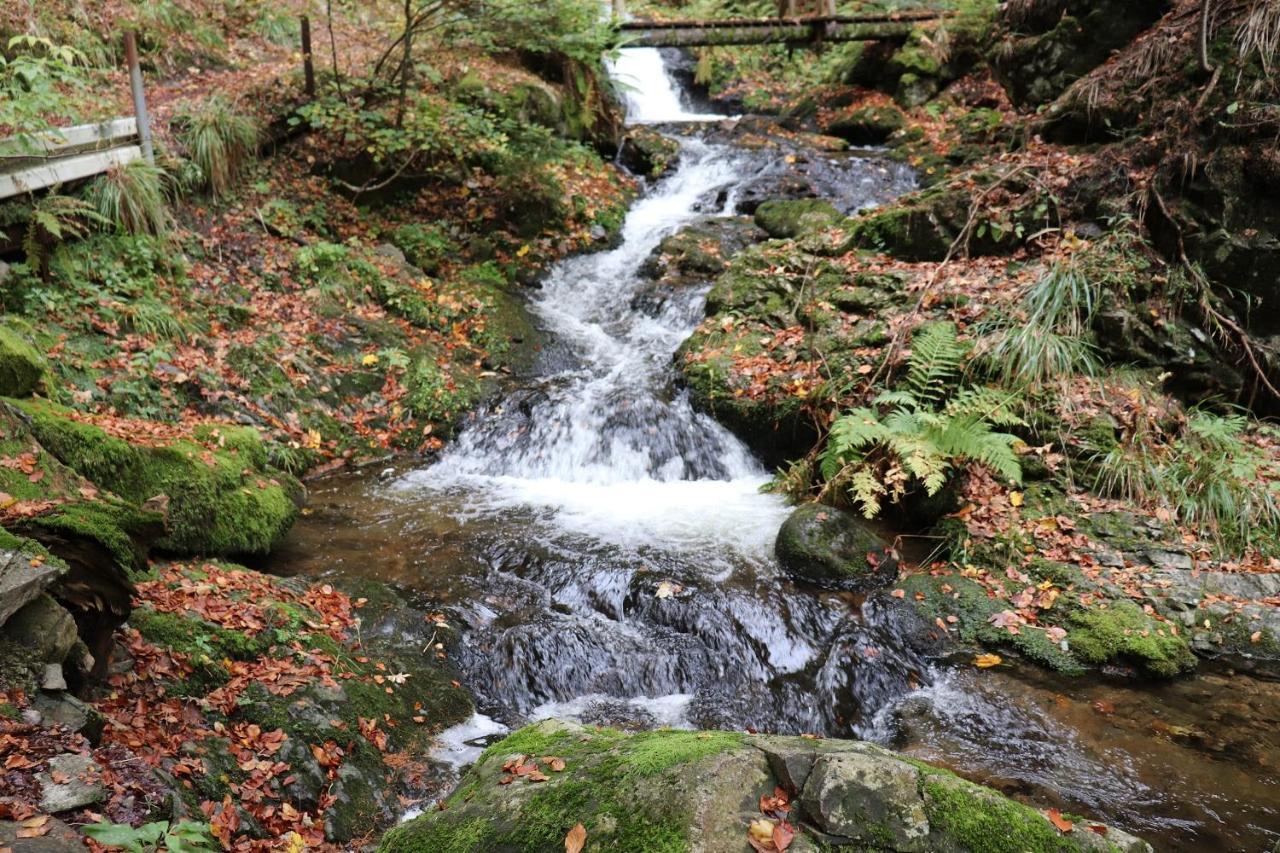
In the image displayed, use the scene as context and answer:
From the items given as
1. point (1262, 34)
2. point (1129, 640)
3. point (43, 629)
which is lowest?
point (1129, 640)

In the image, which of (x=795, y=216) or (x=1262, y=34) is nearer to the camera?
(x=1262, y=34)

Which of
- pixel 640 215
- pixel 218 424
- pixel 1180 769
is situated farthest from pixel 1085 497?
pixel 640 215

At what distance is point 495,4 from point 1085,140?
768cm

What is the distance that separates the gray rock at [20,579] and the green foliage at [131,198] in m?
5.64

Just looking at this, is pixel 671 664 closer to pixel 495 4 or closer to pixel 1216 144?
pixel 1216 144

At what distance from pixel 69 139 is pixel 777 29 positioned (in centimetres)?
1395

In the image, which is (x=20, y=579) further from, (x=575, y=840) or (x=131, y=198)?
(x=131, y=198)

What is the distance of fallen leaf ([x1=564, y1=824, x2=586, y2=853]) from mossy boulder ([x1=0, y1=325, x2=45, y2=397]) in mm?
4840

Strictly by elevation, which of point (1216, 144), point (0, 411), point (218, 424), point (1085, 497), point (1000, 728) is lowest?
point (1000, 728)

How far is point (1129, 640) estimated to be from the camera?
5.23 meters

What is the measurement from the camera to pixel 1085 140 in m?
9.16

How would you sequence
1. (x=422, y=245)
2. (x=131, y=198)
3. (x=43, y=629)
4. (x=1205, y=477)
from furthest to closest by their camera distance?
(x=422, y=245), (x=131, y=198), (x=1205, y=477), (x=43, y=629)

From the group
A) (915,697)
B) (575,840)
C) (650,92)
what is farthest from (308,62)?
(575,840)

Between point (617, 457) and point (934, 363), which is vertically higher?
point (934, 363)
